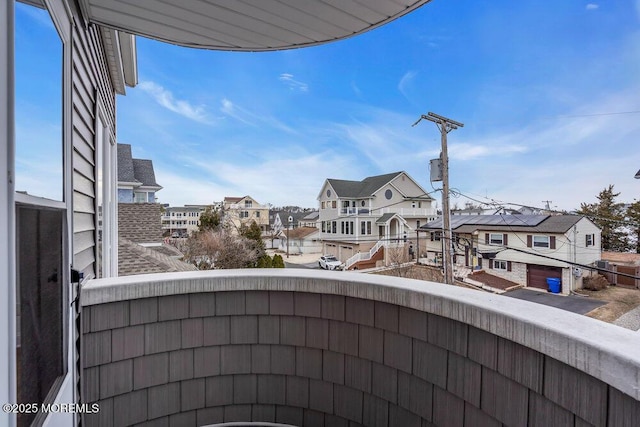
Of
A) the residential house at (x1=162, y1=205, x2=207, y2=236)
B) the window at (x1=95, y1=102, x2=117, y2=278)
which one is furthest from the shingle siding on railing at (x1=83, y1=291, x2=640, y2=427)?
the residential house at (x1=162, y1=205, x2=207, y2=236)

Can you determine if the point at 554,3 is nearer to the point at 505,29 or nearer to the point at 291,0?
the point at 505,29

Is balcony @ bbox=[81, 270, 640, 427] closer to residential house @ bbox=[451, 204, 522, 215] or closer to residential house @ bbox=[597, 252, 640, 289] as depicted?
residential house @ bbox=[597, 252, 640, 289]

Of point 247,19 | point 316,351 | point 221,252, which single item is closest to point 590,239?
point 316,351

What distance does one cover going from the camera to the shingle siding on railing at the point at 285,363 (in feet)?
3.87

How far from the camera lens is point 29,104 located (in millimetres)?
837

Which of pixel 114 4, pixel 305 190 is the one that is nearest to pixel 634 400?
pixel 114 4

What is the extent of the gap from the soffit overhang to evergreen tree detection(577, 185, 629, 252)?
542 centimetres

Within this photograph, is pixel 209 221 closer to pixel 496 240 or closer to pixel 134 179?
pixel 134 179

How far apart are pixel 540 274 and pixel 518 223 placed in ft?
3.55

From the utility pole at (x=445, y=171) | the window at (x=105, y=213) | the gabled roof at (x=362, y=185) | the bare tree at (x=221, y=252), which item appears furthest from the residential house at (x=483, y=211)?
the gabled roof at (x=362, y=185)

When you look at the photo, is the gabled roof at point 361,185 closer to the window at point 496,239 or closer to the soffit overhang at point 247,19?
the window at point 496,239

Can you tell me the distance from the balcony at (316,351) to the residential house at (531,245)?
4451 mm

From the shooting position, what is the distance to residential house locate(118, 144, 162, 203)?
9.61 metres

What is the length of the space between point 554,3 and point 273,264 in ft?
21.9
